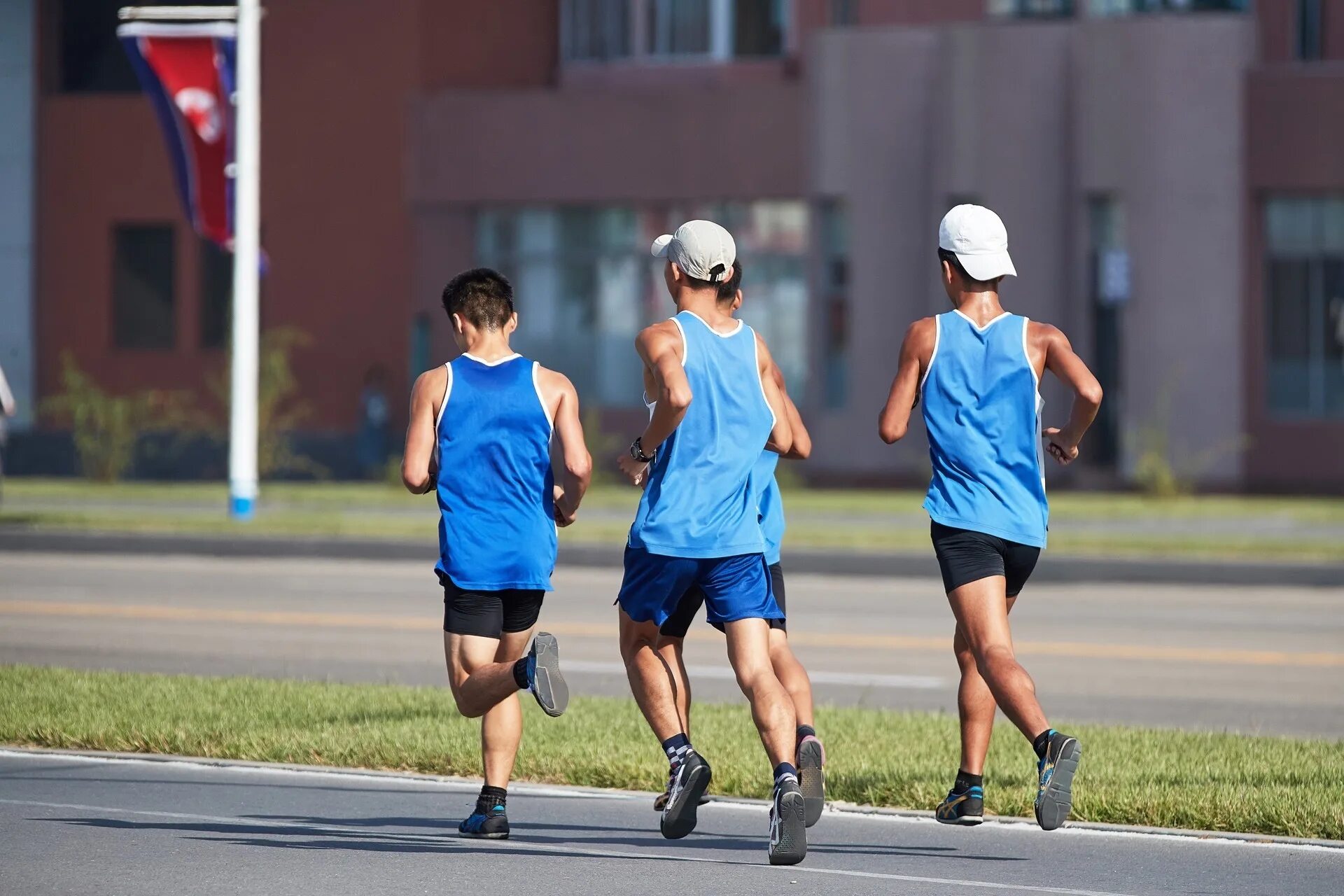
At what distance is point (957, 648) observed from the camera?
7.55 m

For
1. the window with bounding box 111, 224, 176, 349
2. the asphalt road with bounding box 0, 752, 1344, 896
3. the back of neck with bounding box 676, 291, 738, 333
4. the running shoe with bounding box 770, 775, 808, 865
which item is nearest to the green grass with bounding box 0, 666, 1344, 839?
the asphalt road with bounding box 0, 752, 1344, 896

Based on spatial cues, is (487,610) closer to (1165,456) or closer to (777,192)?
(1165,456)

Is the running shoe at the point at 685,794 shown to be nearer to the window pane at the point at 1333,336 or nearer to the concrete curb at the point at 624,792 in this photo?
the concrete curb at the point at 624,792

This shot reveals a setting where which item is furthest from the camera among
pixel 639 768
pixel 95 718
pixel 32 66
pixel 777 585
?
pixel 32 66

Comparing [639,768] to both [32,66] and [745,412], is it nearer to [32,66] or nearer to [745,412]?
[745,412]

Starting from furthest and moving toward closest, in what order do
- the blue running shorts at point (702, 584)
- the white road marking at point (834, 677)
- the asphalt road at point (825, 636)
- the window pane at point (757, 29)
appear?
1. the window pane at point (757, 29)
2. the white road marking at point (834, 677)
3. the asphalt road at point (825, 636)
4. the blue running shorts at point (702, 584)

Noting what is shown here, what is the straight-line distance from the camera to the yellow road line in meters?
13.8

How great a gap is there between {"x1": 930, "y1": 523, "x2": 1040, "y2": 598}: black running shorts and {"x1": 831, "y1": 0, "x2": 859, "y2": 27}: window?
1060 inches

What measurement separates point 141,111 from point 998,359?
3244cm

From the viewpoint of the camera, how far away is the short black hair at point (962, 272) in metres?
7.38

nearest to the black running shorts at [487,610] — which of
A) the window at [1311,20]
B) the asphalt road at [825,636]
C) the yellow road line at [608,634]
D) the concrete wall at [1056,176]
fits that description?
the asphalt road at [825,636]

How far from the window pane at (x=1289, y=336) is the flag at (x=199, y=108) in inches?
587

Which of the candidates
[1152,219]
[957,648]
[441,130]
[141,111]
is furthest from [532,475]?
[141,111]

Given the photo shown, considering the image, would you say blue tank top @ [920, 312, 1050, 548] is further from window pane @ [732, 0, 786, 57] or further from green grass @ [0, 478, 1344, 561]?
window pane @ [732, 0, 786, 57]
